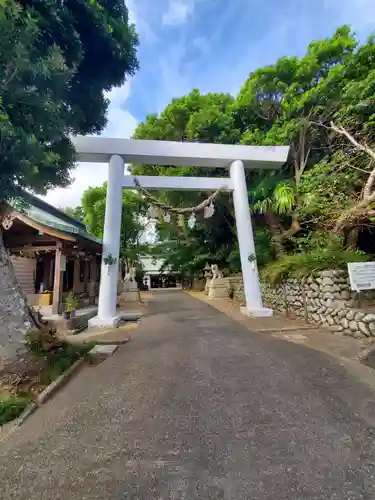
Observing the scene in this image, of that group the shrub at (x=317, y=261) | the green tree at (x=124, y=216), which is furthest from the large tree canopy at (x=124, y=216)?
the shrub at (x=317, y=261)

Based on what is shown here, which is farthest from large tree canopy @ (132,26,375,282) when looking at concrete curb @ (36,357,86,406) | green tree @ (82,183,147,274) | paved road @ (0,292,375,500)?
→ concrete curb @ (36,357,86,406)

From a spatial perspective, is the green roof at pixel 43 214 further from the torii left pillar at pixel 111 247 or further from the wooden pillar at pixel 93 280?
the wooden pillar at pixel 93 280

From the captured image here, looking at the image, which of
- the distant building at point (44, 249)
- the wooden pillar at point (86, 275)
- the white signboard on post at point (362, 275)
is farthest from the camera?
the wooden pillar at point (86, 275)

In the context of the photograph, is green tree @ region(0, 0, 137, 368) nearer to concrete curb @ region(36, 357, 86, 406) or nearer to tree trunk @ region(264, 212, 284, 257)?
concrete curb @ region(36, 357, 86, 406)

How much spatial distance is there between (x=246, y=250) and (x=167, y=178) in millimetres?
3498

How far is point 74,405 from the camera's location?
2.61 meters

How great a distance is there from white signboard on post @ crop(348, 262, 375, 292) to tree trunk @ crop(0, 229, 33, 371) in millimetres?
5536

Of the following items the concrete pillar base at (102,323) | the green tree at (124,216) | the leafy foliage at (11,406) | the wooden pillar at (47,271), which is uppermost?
the green tree at (124,216)

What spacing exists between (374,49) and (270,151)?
4.83 meters

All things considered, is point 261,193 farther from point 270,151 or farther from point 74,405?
point 74,405

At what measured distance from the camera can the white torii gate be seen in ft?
23.4

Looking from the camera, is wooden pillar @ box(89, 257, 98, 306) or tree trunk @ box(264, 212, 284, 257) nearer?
tree trunk @ box(264, 212, 284, 257)

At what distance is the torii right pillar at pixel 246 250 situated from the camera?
763cm

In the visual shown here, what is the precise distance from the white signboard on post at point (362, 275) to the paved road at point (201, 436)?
6.38 feet
